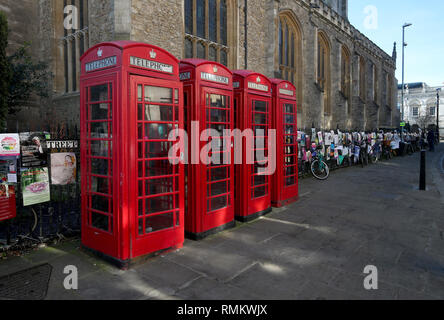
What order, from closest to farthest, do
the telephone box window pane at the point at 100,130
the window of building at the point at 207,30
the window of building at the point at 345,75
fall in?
the telephone box window pane at the point at 100,130 → the window of building at the point at 207,30 → the window of building at the point at 345,75

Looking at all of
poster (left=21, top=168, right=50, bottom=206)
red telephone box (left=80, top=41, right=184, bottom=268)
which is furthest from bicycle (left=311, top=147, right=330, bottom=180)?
poster (left=21, top=168, right=50, bottom=206)

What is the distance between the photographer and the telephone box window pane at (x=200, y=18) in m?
12.4

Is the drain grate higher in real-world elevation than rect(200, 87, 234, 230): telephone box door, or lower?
lower

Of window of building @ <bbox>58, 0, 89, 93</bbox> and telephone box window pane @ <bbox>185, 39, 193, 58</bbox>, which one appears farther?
telephone box window pane @ <bbox>185, 39, 193, 58</bbox>

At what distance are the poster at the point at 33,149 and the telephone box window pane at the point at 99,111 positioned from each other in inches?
41.7

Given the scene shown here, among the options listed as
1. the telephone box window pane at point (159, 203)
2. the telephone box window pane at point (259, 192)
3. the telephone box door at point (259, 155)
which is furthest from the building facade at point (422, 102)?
the telephone box window pane at point (159, 203)

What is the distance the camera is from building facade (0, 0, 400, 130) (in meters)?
9.82

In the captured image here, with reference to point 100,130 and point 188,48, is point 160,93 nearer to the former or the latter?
point 100,130

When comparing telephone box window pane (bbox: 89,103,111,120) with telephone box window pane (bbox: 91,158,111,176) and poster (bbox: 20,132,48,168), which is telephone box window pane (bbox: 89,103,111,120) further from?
poster (bbox: 20,132,48,168)

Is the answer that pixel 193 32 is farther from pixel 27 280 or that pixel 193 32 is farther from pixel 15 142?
pixel 27 280

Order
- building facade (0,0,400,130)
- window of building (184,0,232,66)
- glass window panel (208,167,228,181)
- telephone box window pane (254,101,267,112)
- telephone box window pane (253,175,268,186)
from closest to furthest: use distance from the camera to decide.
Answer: glass window panel (208,167,228,181)
telephone box window pane (254,101,267,112)
telephone box window pane (253,175,268,186)
building facade (0,0,400,130)
window of building (184,0,232,66)

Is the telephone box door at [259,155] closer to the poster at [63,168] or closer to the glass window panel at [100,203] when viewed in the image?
the glass window panel at [100,203]

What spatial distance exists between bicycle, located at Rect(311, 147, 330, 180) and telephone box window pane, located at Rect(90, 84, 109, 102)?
8847 mm

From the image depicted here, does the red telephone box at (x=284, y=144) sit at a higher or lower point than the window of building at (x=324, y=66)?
lower
